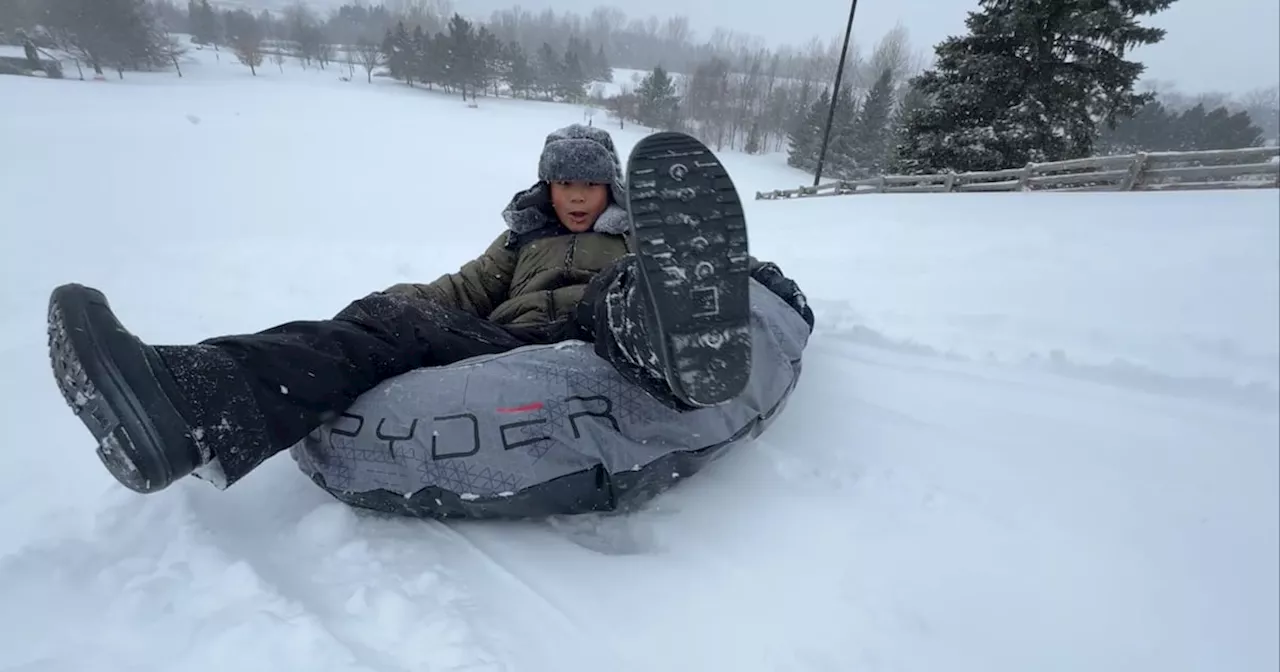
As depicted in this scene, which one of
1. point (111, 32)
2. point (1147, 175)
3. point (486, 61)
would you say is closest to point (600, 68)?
point (486, 61)

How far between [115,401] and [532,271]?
133 cm

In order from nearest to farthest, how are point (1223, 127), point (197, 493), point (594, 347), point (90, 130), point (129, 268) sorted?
point (197, 493) < point (594, 347) < point (129, 268) < point (90, 130) < point (1223, 127)

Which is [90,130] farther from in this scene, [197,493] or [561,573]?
[561,573]

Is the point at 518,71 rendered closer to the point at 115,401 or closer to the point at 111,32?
the point at 111,32

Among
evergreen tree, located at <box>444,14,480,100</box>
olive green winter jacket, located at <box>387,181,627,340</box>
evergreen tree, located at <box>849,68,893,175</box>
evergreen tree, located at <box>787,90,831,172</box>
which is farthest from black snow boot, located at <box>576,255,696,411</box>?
evergreen tree, located at <box>444,14,480,100</box>

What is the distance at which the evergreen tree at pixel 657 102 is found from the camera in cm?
3456

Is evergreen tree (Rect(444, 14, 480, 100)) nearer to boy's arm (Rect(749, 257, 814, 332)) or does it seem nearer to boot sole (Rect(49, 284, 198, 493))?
boy's arm (Rect(749, 257, 814, 332))

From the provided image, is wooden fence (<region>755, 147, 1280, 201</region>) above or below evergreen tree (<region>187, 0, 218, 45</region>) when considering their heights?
below

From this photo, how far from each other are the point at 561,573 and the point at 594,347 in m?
0.60

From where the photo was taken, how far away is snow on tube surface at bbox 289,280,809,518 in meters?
1.43

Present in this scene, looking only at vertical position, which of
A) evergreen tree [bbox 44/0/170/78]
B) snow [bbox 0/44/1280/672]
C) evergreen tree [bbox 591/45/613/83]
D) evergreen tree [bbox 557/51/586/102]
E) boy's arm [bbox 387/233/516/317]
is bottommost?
snow [bbox 0/44/1280/672]

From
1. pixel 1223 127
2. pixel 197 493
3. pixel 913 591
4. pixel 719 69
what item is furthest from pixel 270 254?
pixel 719 69

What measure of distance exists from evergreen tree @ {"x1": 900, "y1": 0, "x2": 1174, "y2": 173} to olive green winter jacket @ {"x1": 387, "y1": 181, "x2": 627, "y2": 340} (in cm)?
927

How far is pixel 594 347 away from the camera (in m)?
1.63
